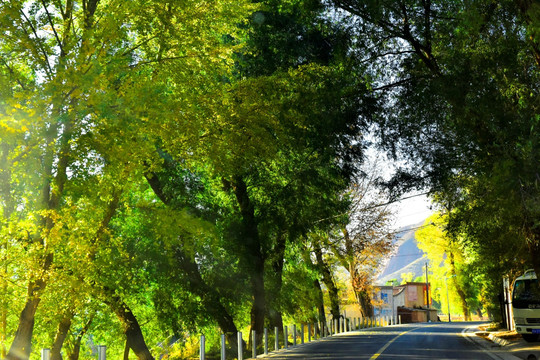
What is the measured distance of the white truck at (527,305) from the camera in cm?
2405

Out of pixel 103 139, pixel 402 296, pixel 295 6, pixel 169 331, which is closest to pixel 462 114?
pixel 295 6

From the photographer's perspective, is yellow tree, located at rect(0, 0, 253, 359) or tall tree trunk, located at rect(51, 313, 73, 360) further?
tall tree trunk, located at rect(51, 313, 73, 360)

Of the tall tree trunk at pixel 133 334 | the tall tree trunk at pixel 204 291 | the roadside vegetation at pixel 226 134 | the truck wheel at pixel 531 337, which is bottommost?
the truck wheel at pixel 531 337

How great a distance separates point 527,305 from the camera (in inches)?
972

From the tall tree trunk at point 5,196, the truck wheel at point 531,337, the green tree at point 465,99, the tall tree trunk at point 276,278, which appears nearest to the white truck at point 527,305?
the truck wheel at point 531,337

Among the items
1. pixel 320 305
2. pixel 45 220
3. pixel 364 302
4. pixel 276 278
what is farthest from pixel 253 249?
pixel 364 302

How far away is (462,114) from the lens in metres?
14.1

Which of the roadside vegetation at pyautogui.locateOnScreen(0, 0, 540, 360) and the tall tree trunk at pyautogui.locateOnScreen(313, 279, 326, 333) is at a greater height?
the roadside vegetation at pyautogui.locateOnScreen(0, 0, 540, 360)

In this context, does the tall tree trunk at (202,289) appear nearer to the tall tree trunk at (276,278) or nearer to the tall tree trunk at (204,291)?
the tall tree trunk at (204,291)

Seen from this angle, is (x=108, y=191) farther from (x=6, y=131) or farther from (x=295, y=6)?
(x=295, y=6)

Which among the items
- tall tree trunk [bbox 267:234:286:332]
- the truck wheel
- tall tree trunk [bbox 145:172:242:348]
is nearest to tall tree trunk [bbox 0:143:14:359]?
tall tree trunk [bbox 145:172:242:348]

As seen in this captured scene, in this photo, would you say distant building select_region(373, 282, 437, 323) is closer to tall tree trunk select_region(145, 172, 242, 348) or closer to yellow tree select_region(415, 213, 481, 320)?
yellow tree select_region(415, 213, 481, 320)

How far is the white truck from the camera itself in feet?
78.9

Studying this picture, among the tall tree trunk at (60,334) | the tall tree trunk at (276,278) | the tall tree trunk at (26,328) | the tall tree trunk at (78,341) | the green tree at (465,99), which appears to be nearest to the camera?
the green tree at (465,99)
